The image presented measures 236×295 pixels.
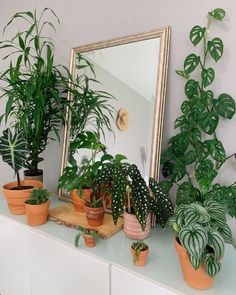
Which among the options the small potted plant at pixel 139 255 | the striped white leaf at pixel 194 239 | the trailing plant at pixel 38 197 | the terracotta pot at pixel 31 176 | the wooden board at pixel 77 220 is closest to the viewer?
the striped white leaf at pixel 194 239

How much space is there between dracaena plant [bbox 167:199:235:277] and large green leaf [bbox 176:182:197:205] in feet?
0.67

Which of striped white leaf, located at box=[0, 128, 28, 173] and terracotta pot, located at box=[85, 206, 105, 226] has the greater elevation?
striped white leaf, located at box=[0, 128, 28, 173]

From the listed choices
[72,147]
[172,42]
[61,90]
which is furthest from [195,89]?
[61,90]

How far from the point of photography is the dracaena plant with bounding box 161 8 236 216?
115cm

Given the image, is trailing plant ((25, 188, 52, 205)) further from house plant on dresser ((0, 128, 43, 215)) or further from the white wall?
the white wall

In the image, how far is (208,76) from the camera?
3.88ft

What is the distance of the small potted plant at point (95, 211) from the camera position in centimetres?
128

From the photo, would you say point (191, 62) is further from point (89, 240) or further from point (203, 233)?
point (89, 240)

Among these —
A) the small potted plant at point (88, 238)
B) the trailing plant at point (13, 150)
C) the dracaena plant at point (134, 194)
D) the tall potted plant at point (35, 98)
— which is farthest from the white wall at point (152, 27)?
the small potted plant at point (88, 238)

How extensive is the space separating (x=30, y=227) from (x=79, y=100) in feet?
2.55

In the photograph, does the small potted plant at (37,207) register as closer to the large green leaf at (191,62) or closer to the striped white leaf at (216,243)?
the striped white leaf at (216,243)

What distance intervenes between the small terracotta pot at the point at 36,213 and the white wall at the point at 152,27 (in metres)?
0.56

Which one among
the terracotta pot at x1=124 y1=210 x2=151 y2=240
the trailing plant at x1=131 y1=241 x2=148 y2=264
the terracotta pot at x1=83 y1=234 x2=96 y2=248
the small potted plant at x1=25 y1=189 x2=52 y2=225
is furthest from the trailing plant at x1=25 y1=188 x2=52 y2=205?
the trailing plant at x1=131 y1=241 x2=148 y2=264

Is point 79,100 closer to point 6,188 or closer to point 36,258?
point 6,188
